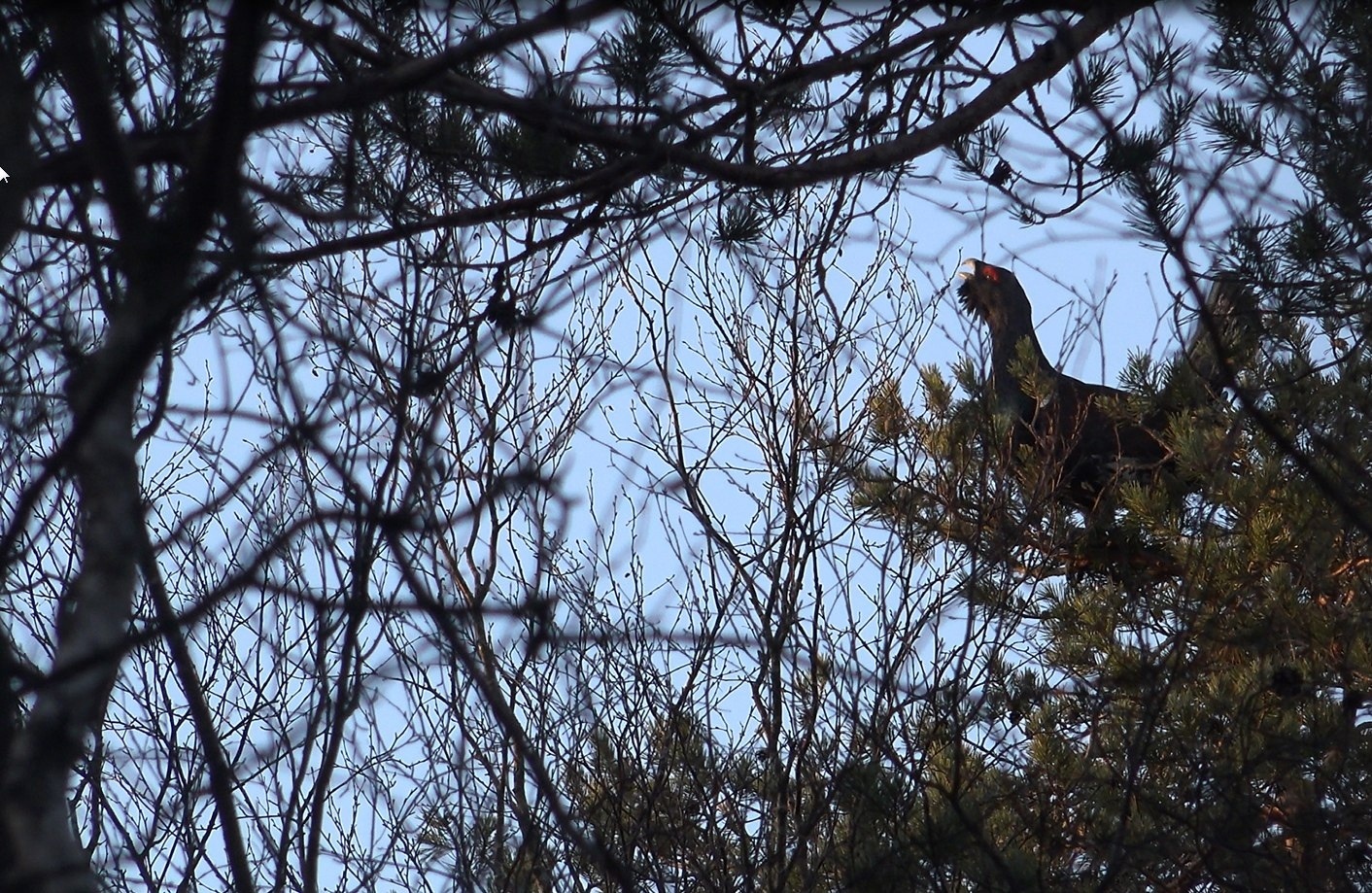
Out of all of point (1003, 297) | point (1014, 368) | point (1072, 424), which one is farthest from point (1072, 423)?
point (1003, 297)

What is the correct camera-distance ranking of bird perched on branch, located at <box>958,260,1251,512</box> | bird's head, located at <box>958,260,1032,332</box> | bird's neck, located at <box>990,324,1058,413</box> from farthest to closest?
1. bird's head, located at <box>958,260,1032,332</box>
2. bird's neck, located at <box>990,324,1058,413</box>
3. bird perched on branch, located at <box>958,260,1251,512</box>

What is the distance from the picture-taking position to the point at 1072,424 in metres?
5.36

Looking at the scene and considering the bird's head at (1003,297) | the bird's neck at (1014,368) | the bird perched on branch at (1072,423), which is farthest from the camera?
the bird's head at (1003,297)

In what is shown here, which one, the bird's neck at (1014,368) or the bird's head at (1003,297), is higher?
the bird's head at (1003,297)

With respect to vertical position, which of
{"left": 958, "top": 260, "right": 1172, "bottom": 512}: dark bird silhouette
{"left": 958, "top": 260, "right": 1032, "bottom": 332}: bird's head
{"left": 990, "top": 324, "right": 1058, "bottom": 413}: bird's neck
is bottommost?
{"left": 958, "top": 260, "right": 1172, "bottom": 512}: dark bird silhouette

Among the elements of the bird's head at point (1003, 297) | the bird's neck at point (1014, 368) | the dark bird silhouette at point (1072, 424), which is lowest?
the dark bird silhouette at point (1072, 424)

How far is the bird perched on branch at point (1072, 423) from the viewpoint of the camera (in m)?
4.84

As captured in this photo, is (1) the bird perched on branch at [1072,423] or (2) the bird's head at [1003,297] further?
(2) the bird's head at [1003,297]

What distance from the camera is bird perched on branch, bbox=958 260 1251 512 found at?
4.84 m

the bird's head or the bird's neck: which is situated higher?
the bird's head

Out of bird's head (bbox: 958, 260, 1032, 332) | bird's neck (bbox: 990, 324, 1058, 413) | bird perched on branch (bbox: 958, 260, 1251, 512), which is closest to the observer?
bird perched on branch (bbox: 958, 260, 1251, 512)

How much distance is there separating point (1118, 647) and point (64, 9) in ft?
15.7

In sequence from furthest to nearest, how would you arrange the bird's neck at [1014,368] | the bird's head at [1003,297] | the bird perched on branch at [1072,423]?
the bird's head at [1003,297] < the bird's neck at [1014,368] < the bird perched on branch at [1072,423]

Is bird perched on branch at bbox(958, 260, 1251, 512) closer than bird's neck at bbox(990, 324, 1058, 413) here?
Yes
